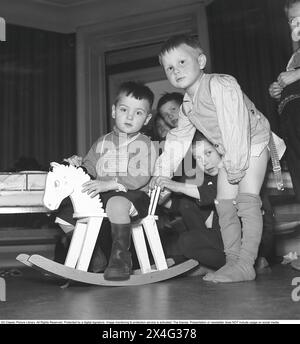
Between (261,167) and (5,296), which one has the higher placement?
(261,167)

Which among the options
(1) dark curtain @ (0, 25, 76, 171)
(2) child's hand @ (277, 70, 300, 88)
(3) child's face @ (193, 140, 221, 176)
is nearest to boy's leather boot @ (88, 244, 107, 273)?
(3) child's face @ (193, 140, 221, 176)

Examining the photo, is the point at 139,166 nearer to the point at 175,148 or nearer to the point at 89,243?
the point at 175,148

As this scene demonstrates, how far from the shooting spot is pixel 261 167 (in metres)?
0.86

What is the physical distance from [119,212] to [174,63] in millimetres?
313

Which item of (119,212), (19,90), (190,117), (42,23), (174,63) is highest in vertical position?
(42,23)

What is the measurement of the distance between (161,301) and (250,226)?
0.25 meters

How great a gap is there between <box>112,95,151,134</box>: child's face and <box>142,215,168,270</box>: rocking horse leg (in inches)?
8.0

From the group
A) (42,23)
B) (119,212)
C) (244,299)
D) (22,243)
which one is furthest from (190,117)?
(42,23)

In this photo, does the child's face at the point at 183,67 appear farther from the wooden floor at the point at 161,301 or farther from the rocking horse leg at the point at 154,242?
the wooden floor at the point at 161,301

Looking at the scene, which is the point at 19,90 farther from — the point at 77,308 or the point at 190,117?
the point at 77,308

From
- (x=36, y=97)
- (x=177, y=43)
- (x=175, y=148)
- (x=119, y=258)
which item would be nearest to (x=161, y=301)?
(x=119, y=258)

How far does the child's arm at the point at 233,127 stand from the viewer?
81 cm

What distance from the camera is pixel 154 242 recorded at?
0.91 m

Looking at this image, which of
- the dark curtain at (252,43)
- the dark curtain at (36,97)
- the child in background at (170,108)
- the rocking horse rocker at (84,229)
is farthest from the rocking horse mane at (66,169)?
the dark curtain at (36,97)
